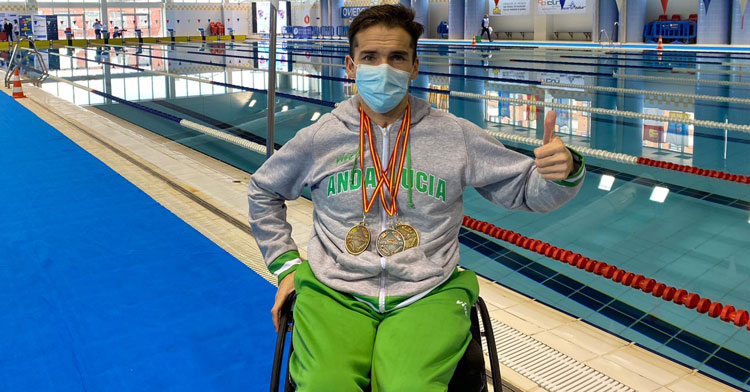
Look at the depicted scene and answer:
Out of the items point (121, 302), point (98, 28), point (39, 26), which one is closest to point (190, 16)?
point (98, 28)

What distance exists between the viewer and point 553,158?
1234 mm

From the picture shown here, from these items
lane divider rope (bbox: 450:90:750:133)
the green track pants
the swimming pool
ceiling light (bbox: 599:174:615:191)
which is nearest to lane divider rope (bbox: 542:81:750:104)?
the swimming pool

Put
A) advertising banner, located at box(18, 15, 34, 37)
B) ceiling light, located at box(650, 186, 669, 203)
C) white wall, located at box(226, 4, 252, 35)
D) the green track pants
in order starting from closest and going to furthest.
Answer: the green track pants → ceiling light, located at box(650, 186, 669, 203) → advertising banner, located at box(18, 15, 34, 37) → white wall, located at box(226, 4, 252, 35)

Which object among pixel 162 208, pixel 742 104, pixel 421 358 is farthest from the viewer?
pixel 742 104

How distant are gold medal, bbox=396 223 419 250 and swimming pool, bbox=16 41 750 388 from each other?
1378 millimetres

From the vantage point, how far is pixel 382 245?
1.37 m

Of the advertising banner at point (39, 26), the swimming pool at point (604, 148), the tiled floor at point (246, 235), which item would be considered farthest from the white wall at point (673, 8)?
the advertising banner at point (39, 26)

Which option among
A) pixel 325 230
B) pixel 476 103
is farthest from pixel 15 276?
pixel 476 103

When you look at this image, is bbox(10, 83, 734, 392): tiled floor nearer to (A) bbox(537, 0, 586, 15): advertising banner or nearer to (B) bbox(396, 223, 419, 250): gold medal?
(B) bbox(396, 223, 419, 250): gold medal

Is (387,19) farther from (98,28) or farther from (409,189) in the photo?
(98,28)

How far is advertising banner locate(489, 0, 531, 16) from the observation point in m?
22.9

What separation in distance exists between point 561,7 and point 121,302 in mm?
21449

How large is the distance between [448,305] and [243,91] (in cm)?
902

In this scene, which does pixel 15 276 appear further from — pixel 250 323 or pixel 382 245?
pixel 382 245
